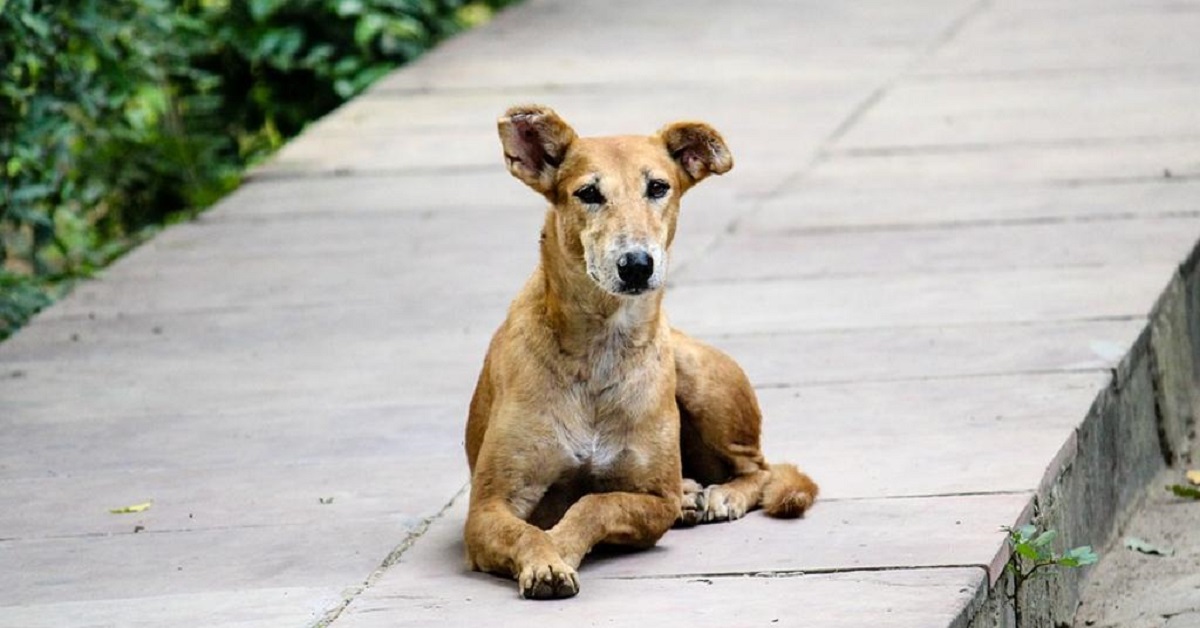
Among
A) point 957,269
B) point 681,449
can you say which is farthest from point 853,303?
point 681,449

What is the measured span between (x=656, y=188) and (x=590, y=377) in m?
0.53

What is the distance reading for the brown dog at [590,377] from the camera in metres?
5.71

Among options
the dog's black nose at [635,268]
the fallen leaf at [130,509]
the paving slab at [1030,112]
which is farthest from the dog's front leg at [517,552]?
the paving slab at [1030,112]

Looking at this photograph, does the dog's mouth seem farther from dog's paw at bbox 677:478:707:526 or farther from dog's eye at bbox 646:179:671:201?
dog's paw at bbox 677:478:707:526

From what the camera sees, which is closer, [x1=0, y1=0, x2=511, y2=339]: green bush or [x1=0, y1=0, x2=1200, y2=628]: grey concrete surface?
[x1=0, y1=0, x2=1200, y2=628]: grey concrete surface

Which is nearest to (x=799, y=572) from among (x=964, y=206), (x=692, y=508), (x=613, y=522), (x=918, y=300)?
(x=613, y=522)

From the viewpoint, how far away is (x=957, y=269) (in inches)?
369

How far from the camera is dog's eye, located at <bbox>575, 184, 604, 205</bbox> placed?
5773 millimetres

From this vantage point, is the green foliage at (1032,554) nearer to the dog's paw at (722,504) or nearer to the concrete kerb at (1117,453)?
the concrete kerb at (1117,453)

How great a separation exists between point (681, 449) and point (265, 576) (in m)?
1.26

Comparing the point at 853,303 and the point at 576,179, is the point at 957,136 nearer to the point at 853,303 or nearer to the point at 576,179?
the point at 853,303

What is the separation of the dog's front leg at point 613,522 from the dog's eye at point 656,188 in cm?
77

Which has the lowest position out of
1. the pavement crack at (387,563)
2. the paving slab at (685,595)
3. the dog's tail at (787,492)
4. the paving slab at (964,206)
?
the pavement crack at (387,563)

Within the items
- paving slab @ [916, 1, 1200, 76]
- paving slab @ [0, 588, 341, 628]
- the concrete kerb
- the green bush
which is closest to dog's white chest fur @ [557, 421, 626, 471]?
paving slab @ [0, 588, 341, 628]
